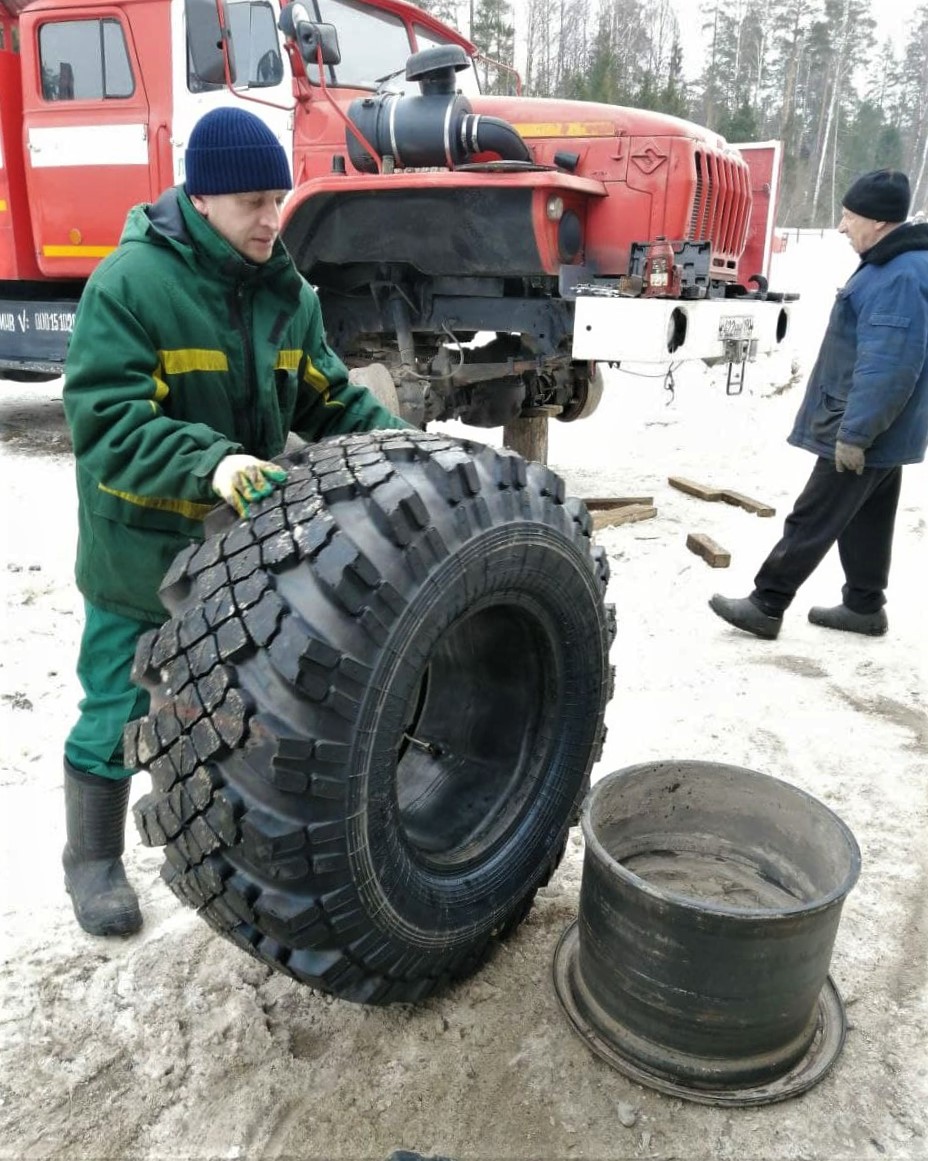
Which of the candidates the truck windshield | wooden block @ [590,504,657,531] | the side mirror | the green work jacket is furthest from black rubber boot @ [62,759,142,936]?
the truck windshield

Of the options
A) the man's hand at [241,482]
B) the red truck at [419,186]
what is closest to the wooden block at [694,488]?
the red truck at [419,186]

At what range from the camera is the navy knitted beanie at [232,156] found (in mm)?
1906

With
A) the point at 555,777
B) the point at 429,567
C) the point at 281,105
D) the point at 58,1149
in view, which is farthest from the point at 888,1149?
the point at 281,105

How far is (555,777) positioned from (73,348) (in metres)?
1.37

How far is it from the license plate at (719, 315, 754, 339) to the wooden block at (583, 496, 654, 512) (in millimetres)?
1248

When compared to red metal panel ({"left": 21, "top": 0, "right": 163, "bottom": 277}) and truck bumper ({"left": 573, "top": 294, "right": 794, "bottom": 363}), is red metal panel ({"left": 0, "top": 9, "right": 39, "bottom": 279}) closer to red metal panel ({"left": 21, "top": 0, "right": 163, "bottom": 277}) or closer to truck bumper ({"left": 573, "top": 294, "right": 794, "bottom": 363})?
red metal panel ({"left": 21, "top": 0, "right": 163, "bottom": 277})

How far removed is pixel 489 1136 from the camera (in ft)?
5.83

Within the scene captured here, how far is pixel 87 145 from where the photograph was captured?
5.91m

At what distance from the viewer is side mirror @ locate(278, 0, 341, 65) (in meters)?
4.56

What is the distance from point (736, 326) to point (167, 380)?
12.5ft

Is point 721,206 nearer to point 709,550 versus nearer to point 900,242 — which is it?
point 900,242

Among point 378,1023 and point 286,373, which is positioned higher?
point 286,373

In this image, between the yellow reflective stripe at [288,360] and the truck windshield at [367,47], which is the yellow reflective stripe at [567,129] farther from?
the yellow reflective stripe at [288,360]

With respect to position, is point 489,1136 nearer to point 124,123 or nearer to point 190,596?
point 190,596
